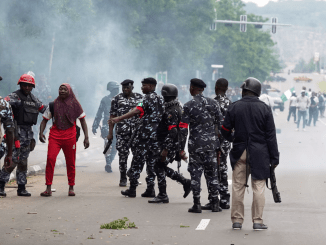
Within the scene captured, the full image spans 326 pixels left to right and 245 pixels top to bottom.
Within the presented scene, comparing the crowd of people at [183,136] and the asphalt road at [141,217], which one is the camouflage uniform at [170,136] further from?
the asphalt road at [141,217]

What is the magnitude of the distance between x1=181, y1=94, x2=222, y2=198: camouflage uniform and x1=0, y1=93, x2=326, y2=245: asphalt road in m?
0.54

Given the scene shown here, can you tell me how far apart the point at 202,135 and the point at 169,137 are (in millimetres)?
526

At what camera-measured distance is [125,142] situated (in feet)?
33.3

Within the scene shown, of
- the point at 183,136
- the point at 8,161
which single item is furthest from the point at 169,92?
the point at 8,161

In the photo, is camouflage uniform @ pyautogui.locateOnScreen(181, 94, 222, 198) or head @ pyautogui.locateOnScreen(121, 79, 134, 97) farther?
head @ pyautogui.locateOnScreen(121, 79, 134, 97)

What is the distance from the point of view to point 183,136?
25.8 ft

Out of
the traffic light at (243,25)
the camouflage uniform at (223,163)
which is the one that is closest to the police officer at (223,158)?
the camouflage uniform at (223,163)

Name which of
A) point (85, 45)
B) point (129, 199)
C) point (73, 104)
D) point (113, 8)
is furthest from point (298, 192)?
point (113, 8)

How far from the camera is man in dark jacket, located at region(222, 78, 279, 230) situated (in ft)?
22.2

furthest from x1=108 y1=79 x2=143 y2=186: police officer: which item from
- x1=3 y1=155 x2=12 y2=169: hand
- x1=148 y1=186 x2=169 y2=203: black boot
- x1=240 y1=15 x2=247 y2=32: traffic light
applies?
x1=240 y1=15 x2=247 y2=32: traffic light

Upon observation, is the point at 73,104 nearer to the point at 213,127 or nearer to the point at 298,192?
the point at 213,127

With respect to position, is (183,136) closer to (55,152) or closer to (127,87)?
(55,152)

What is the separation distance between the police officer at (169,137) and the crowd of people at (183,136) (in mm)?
13

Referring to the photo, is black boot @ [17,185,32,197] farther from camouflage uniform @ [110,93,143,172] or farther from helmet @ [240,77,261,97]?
helmet @ [240,77,261,97]
